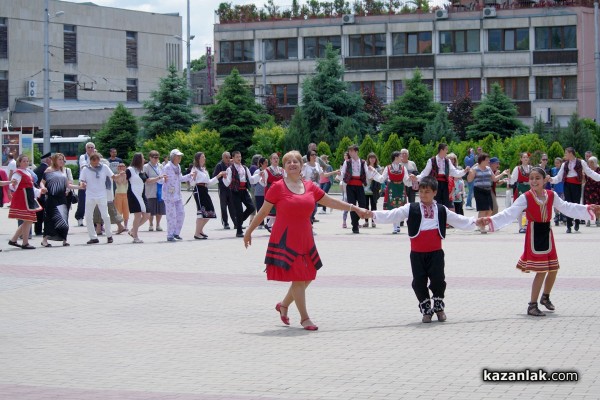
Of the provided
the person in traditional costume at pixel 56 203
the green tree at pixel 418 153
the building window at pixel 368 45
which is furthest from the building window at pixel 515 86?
the person in traditional costume at pixel 56 203

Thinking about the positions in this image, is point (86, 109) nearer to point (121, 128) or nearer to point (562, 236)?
point (121, 128)

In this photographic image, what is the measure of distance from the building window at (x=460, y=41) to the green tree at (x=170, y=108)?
748 inches

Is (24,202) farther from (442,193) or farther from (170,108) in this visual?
(170,108)

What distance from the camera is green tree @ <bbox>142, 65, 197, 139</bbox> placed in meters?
63.3

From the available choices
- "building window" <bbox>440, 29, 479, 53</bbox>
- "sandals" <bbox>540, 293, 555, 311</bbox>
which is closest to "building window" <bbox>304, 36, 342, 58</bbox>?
"building window" <bbox>440, 29, 479, 53</bbox>

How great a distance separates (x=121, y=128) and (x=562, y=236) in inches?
1783

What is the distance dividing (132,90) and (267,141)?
36.3 m

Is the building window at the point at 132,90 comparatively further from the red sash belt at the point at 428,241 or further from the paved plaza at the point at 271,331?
the red sash belt at the point at 428,241

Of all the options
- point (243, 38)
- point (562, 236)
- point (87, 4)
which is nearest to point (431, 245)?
point (562, 236)

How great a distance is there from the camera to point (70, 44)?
8344 centimetres

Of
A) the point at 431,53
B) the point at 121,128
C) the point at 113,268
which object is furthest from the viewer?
the point at 431,53

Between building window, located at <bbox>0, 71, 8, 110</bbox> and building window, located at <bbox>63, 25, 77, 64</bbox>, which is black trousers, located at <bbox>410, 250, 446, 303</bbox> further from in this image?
building window, located at <bbox>63, 25, 77, 64</bbox>

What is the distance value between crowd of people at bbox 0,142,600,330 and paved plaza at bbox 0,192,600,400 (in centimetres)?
59

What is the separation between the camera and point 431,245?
1148cm
